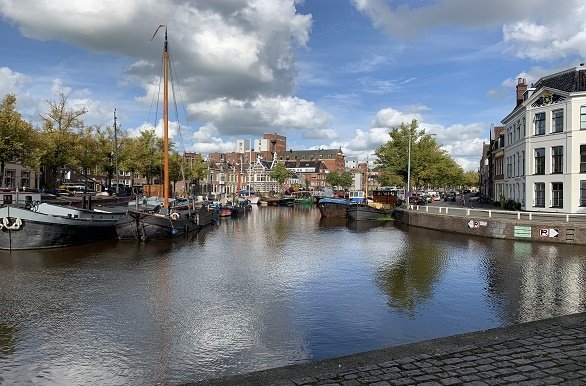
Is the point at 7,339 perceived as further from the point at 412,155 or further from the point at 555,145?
the point at 412,155

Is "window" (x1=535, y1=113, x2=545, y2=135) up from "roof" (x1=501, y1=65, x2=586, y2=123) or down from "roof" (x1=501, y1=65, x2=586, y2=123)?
down

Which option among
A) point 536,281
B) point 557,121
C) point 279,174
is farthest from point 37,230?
point 279,174

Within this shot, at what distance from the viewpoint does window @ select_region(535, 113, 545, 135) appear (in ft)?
140

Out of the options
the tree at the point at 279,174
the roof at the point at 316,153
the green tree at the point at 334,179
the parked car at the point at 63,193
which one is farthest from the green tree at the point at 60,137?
the roof at the point at 316,153

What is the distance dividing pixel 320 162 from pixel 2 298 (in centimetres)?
16144

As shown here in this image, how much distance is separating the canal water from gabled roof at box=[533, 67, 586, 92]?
17.5m

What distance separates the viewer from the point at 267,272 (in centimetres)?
2264

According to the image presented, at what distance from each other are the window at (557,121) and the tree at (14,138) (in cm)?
4734

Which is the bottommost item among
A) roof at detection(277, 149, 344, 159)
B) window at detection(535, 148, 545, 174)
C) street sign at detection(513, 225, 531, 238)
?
street sign at detection(513, 225, 531, 238)

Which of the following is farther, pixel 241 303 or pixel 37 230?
pixel 37 230

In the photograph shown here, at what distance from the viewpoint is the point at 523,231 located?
114ft

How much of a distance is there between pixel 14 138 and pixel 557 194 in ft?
159

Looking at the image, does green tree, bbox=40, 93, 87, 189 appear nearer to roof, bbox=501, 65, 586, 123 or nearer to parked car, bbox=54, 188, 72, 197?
parked car, bbox=54, 188, 72, 197

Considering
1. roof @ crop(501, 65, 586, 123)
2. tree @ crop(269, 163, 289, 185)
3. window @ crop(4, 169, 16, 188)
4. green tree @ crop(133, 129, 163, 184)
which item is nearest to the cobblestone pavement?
roof @ crop(501, 65, 586, 123)
